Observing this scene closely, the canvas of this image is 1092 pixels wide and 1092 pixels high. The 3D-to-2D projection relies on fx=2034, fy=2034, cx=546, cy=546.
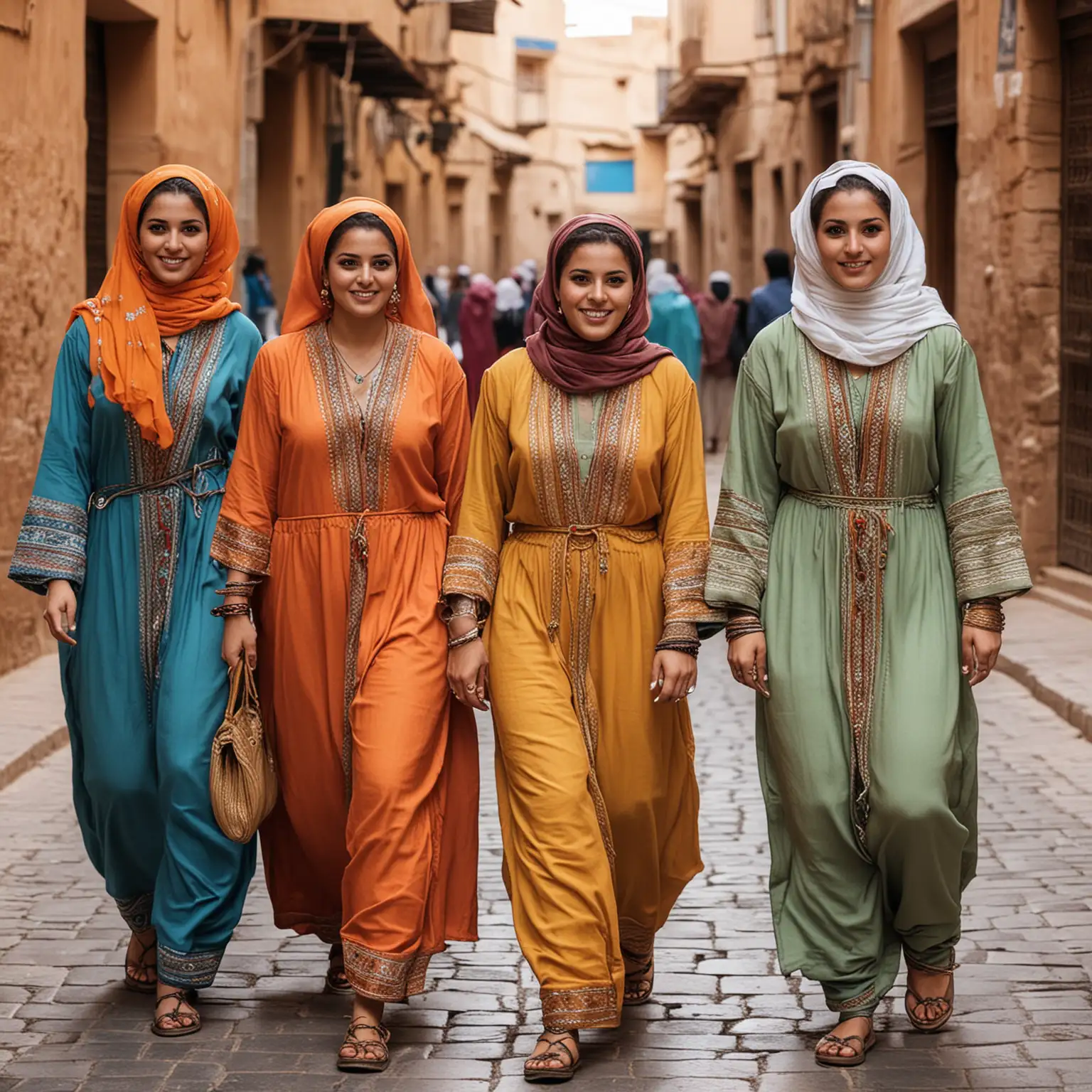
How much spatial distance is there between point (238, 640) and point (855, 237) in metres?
1.51

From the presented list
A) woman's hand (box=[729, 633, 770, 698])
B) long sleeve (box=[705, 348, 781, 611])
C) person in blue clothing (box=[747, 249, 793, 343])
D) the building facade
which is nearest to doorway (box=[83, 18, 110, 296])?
the building facade

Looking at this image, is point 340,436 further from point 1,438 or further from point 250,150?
point 250,150

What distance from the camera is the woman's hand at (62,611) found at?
4.34m

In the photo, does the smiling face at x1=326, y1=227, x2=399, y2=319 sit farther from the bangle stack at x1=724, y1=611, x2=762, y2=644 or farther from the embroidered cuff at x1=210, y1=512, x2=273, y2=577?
the bangle stack at x1=724, y1=611, x2=762, y2=644

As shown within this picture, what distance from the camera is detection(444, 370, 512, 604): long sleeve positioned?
4.15 metres

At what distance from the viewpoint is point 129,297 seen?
445 cm

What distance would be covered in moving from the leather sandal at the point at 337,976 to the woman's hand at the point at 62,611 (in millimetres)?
896

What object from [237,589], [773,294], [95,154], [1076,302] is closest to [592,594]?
[237,589]

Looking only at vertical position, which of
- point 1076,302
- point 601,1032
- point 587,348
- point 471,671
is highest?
point 1076,302

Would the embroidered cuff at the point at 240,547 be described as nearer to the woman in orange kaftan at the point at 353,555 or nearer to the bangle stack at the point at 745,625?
the woman in orange kaftan at the point at 353,555

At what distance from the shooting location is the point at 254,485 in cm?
428

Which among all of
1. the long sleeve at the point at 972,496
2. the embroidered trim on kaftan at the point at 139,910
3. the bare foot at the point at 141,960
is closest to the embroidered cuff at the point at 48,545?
the embroidered trim on kaftan at the point at 139,910

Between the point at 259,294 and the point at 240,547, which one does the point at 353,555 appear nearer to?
the point at 240,547

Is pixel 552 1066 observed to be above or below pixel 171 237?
below
